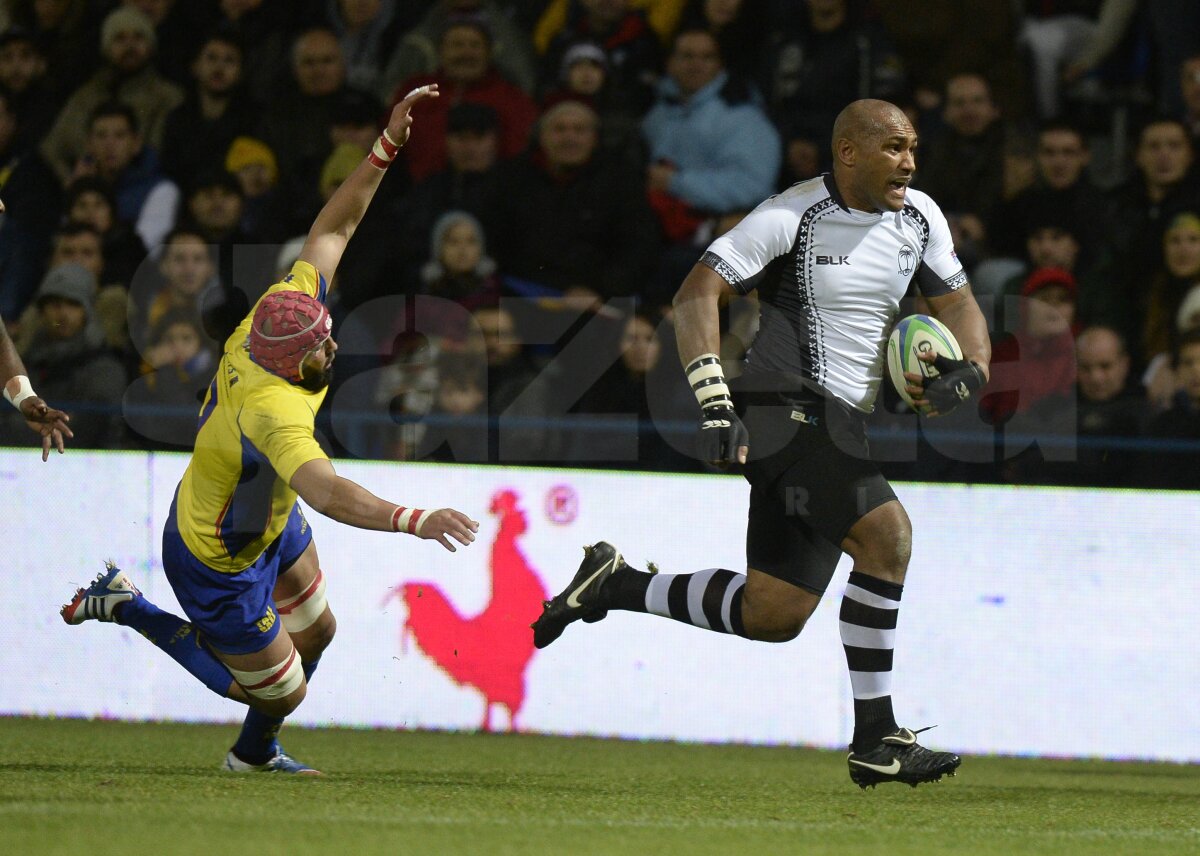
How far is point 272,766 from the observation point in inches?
272

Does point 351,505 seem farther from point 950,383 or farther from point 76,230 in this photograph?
point 76,230

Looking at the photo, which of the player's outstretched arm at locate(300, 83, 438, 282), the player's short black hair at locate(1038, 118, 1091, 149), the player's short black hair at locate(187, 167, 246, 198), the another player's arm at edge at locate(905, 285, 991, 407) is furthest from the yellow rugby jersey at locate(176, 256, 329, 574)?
the player's short black hair at locate(1038, 118, 1091, 149)

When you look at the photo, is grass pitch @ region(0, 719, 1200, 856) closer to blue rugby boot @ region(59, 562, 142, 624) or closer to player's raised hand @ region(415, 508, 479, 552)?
blue rugby boot @ region(59, 562, 142, 624)

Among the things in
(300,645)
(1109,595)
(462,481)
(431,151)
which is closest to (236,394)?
(300,645)

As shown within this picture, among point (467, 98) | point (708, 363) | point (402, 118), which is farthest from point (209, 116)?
point (708, 363)

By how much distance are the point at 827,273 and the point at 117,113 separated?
677 centimetres

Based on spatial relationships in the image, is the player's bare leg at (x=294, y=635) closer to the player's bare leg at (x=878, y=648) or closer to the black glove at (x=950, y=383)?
the player's bare leg at (x=878, y=648)

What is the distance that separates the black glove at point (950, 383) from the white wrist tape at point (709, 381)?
0.70m

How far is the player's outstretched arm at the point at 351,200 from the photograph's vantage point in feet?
22.6

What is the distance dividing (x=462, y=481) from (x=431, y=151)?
10.4 feet

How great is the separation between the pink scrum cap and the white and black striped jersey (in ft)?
4.69

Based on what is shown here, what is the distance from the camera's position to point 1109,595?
29.1 ft

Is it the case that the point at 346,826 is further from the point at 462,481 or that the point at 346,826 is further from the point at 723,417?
the point at 462,481

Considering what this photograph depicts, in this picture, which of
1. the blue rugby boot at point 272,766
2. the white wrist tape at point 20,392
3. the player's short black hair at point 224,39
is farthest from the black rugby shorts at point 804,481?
the player's short black hair at point 224,39
